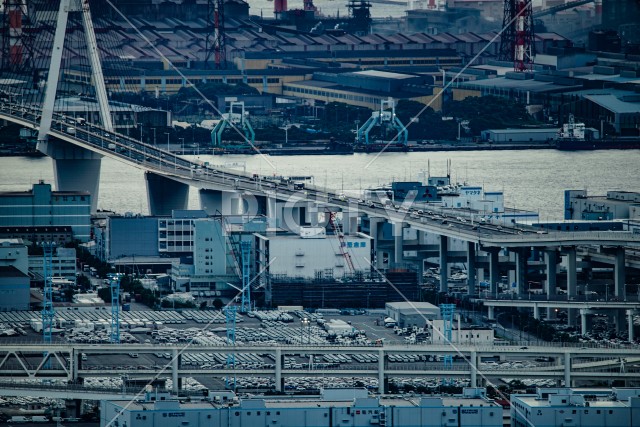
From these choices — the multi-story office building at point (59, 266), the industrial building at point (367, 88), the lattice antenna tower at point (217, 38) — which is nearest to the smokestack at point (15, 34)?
the lattice antenna tower at point (217, 38)

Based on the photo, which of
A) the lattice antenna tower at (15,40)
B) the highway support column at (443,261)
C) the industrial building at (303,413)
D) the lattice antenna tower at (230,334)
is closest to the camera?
the industrial building at (303,413)

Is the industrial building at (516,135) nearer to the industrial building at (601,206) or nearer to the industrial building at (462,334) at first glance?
the industrial building at (601,206)

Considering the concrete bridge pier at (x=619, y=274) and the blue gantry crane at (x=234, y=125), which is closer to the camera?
the concrete bridge pier at (x=619, y=274)

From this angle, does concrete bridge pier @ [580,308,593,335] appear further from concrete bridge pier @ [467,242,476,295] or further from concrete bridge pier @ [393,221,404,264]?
concrete bridge pier @ [393,221,404,264]

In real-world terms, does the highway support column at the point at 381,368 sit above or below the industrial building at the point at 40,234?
below

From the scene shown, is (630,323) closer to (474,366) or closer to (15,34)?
(474,366)

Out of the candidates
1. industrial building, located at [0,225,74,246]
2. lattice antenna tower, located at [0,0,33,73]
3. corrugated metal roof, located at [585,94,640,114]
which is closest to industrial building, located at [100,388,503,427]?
industrial building, located at [0,225,74,246]

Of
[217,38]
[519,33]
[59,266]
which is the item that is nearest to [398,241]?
[59,266]
